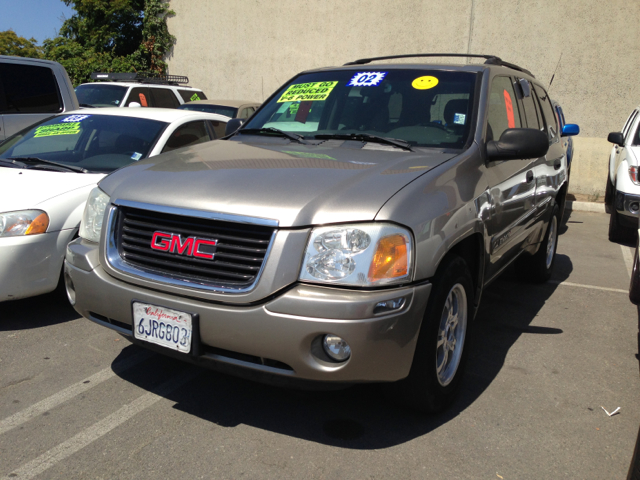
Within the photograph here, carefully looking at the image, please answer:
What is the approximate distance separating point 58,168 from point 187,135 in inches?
49.7

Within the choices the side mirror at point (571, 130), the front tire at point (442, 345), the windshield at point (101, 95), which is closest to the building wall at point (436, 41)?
the windshield at point (101, 95)

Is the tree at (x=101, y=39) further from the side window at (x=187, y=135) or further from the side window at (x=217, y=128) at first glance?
the side window at (x=187, y=135)

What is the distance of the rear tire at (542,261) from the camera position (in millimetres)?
5344

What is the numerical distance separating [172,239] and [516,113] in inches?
110

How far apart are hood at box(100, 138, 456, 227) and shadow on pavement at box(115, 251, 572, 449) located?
111cm

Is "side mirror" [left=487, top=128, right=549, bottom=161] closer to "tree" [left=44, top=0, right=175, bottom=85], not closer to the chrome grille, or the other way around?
the chrome grille

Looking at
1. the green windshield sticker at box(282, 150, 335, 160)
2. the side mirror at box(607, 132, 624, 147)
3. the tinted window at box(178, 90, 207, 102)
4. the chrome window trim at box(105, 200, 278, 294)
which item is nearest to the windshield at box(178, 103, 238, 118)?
the tinted window at box(178, 90, 207, 102)

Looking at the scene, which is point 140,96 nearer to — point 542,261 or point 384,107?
point 542,261

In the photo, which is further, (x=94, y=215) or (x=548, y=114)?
(x=548, y=114)

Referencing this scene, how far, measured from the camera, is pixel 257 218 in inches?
99.6

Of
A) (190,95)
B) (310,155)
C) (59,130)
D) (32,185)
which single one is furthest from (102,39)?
(310,155)

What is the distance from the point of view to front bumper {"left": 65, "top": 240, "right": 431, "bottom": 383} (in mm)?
2414

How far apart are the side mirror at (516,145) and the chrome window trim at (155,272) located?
5.17ft

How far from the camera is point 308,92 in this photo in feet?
13.7
